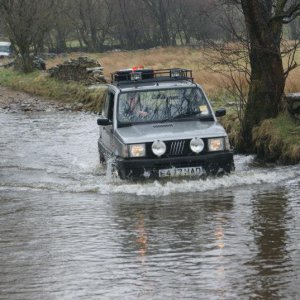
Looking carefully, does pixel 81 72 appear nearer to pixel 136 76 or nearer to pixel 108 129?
pixel 136 76

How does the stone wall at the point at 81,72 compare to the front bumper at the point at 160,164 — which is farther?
the stone wall at the point at 81,72

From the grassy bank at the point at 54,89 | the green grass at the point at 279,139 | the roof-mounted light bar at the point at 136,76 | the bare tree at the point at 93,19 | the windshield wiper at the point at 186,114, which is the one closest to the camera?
the windshield wiper at the point at 186,114

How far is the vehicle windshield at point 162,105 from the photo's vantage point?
11.3 meters

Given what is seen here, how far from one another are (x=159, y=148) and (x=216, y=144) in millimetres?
880

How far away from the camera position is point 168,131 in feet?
34.7

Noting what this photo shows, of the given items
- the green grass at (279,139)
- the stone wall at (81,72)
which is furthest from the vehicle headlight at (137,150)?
the stone wall at (81,72)

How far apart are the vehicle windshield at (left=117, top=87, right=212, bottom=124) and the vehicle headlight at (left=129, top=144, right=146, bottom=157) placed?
1.09m

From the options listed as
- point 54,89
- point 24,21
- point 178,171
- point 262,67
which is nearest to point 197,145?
point 178,171

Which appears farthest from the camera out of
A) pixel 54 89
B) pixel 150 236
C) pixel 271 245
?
pixel 54 89

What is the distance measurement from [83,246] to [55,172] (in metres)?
6.31

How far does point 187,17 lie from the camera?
71.6 m

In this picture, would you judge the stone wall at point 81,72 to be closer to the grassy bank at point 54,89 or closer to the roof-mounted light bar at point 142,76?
the grassy bank at point 54,89

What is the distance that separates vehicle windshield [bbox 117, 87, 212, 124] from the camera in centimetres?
1130

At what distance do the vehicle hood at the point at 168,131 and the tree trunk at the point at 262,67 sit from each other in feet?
10.7
